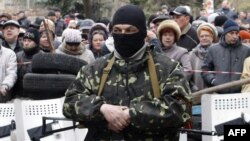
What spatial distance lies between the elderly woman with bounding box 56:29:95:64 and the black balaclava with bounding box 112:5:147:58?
13.6ft

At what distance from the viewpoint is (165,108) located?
3.70 m

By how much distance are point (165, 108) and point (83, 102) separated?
52cm

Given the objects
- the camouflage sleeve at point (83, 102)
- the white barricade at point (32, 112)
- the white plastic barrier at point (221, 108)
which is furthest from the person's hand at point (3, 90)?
the camouflage sleeve at point (83, 102)

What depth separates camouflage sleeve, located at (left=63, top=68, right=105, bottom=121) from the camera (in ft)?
12.4

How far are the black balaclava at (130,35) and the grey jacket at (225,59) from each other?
3632mm

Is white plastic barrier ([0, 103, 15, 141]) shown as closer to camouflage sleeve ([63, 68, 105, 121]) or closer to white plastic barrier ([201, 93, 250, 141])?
white plastic barrier ([201, 93, 250, 141])

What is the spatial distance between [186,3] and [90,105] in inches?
1015

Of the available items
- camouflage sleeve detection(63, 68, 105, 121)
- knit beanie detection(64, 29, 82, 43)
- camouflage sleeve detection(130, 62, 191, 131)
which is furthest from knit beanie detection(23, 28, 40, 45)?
camouflage sleeve detection(130, 62, 191, 131)

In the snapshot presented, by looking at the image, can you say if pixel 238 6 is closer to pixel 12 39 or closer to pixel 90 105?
pixel 12 39

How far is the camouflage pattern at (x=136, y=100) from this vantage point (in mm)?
3707

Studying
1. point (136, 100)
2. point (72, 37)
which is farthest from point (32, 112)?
point (136, 100)

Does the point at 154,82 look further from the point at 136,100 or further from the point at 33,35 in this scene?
the point at 33,35

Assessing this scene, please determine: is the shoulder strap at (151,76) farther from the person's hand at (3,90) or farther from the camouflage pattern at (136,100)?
the person's hand at (3,90)

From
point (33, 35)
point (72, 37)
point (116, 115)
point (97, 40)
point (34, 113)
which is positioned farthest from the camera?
point (97, 40)
